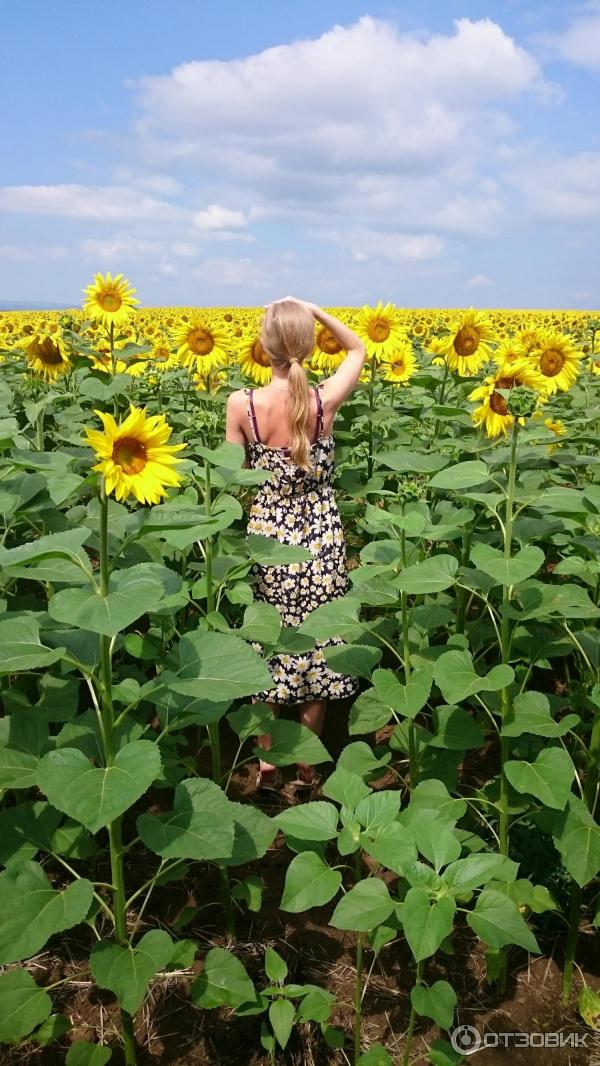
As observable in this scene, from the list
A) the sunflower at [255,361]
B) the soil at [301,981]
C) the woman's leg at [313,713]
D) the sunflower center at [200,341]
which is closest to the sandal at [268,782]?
the woman's leg at [313,713]

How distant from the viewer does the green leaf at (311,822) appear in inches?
74.4

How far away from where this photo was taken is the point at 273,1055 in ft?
6.81

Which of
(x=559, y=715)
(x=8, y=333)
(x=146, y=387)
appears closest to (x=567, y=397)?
(x=559, y=715)

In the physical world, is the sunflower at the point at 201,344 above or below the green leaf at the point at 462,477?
above

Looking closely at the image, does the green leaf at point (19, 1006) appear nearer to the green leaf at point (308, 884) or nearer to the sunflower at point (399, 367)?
the green leaf at point (308, 884)

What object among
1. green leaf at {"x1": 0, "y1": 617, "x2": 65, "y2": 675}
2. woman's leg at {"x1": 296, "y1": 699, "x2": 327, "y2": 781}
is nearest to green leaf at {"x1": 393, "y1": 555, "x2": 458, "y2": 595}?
green leaf at {"x1": 0, "y1": 617, "x2": 65, "y2": 675}

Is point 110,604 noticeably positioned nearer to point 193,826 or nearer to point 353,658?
point 193,826

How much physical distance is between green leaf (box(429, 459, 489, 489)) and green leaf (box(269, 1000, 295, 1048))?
1483mm

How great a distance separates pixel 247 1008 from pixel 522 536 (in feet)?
5.15

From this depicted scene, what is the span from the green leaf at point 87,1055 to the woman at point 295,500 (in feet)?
4.48

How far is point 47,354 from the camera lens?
15.6 ft

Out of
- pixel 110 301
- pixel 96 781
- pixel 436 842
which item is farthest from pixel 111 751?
pixel 110 301

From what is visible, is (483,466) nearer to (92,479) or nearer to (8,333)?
(92,479)

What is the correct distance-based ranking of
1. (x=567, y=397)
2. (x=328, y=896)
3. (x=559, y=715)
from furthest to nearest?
1. (x=567, y=397)
2. (x=559, y=715)
3. (x=328, y=896)
